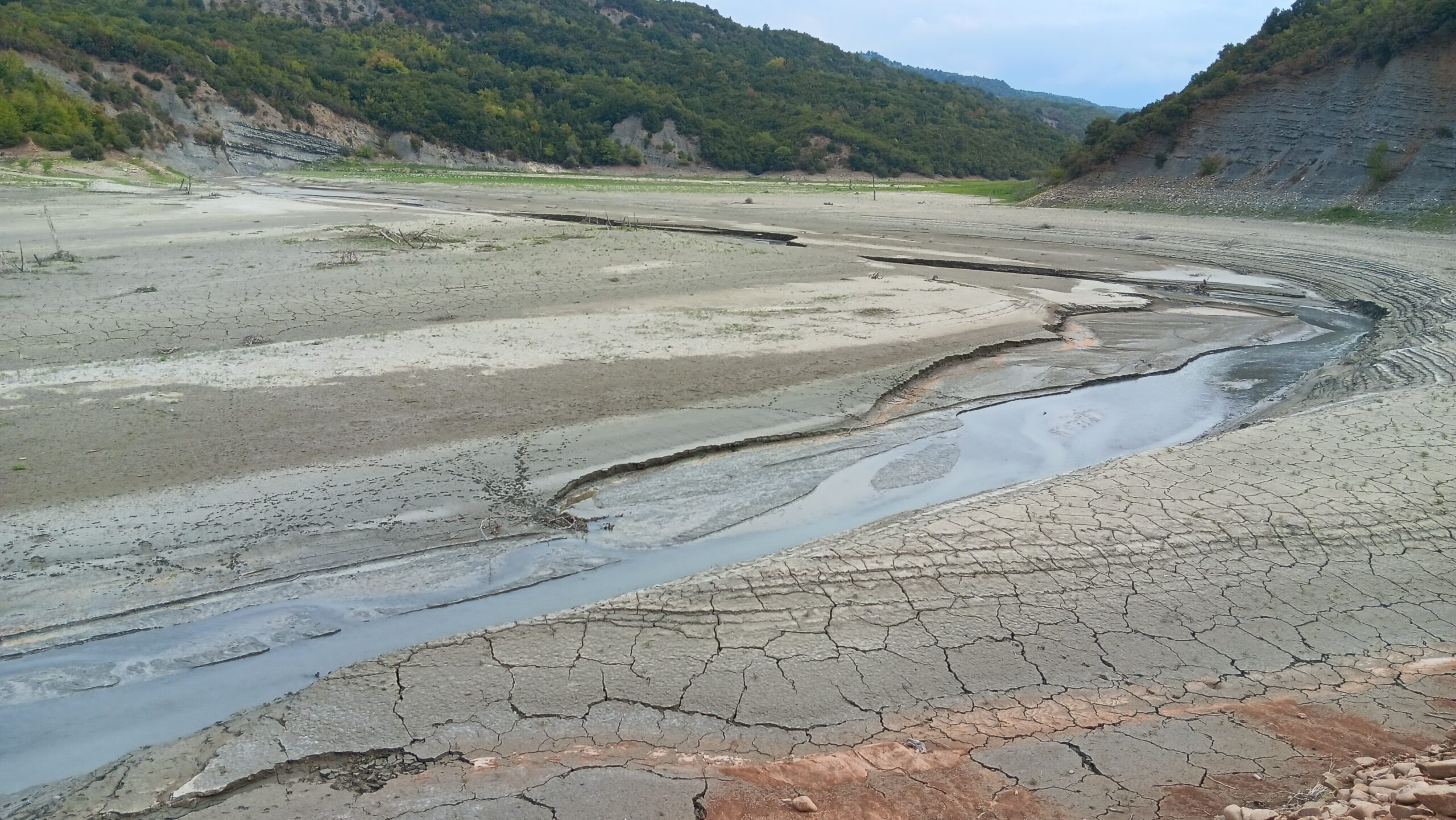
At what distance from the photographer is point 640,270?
17.4 m

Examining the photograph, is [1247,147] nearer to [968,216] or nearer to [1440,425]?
[968,216]

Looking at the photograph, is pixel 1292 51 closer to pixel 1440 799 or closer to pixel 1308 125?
pixel 1308 125

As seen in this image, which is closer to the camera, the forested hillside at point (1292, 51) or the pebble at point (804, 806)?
the pebble at point (804, 806)

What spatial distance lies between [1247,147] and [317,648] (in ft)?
121

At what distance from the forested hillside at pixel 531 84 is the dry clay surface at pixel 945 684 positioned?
51.3m

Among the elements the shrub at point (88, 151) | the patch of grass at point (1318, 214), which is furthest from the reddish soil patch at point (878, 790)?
the shrub at point (88, 151)

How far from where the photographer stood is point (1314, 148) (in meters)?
30.1

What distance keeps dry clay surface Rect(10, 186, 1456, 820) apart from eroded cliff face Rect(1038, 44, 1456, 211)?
2504 cm

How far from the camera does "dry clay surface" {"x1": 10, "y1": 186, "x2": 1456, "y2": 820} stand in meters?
4.02

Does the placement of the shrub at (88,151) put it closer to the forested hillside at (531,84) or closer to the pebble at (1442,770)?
the forested hillside at (531,84)

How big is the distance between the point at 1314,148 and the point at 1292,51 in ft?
23.4

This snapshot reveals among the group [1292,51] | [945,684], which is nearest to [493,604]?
[945,684]

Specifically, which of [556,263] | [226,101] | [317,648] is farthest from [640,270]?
[226,101]

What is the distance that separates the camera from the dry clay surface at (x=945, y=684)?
402 centimetres
